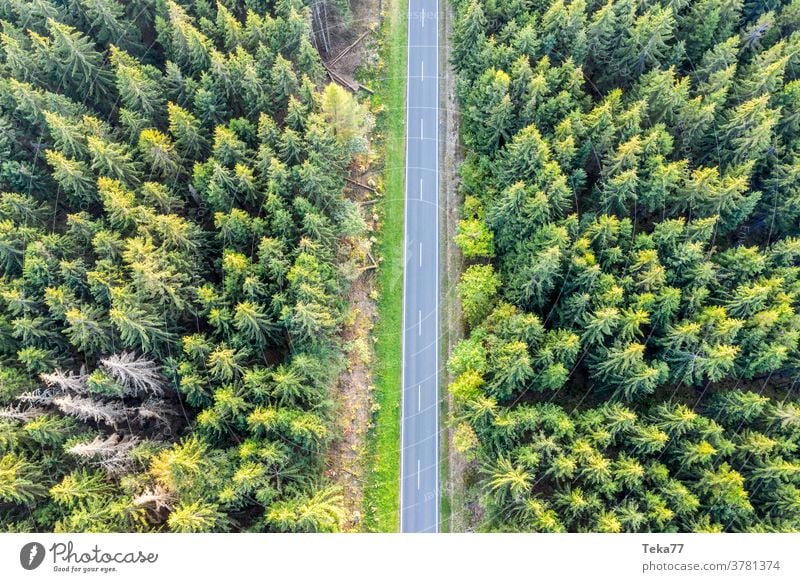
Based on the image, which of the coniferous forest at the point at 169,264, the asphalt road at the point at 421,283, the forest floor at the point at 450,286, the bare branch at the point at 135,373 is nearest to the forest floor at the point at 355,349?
the coniferous forest at the point at 169,264

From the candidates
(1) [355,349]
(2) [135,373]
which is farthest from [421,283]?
(2) [135,373]

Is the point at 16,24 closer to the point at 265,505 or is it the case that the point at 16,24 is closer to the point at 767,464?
the point at 265,505

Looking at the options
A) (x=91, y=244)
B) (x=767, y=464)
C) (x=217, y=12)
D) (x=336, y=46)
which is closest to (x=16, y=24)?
(x=217, y=12)

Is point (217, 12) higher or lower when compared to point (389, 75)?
higher

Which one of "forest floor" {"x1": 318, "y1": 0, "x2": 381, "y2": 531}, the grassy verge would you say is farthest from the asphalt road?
"forest floor" {"x1": 318, "y1": 0, "x2": 381, "y2": 531}

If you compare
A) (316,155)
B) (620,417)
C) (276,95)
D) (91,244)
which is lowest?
(620,417)

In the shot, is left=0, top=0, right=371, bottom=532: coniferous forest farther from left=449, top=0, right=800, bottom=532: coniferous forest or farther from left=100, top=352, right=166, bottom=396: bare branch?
left=449, top=0, right=800, bottom=532: coniferous forest

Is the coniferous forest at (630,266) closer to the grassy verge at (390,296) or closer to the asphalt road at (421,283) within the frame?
the asphalt road at (421,283)
